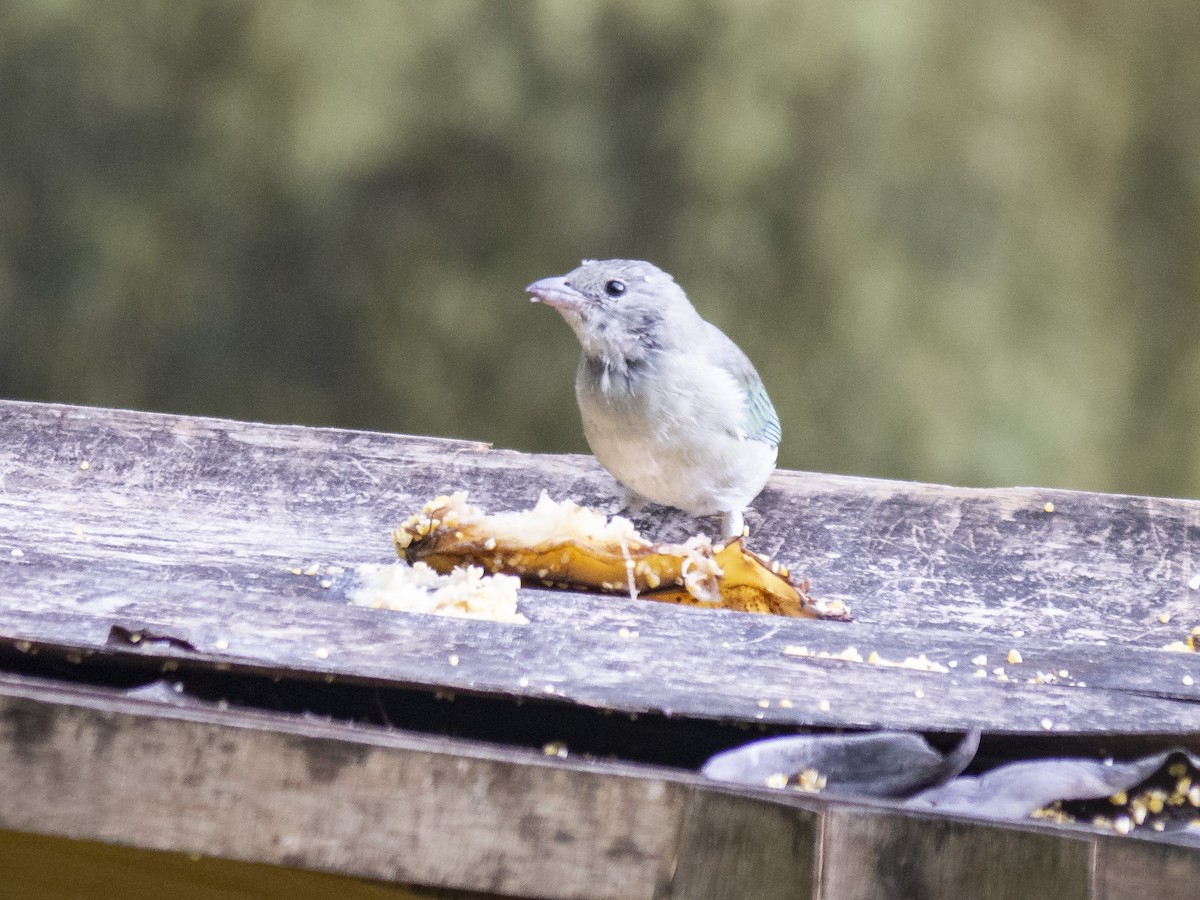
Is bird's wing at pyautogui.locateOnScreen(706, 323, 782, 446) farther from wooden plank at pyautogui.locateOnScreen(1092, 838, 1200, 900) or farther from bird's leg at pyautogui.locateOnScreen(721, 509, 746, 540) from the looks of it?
wooden plank at pyautogui.locateOnScreen(1092, 838, 1200, 900)

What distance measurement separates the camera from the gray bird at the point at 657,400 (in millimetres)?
2084

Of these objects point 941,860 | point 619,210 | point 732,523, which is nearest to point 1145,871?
point 941,860

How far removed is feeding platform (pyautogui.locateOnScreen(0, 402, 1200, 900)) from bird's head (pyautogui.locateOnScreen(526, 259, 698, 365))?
61cm

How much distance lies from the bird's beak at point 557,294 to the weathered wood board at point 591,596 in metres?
0.28

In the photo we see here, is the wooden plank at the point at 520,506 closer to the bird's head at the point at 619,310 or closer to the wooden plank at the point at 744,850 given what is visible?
the bird's head at the point at 619,310

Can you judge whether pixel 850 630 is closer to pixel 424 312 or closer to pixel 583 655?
pixel 583 655

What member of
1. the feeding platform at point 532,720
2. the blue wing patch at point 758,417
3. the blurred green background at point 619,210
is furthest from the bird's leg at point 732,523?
the blurred green background at point 619,210

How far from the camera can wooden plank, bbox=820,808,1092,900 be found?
0.79 metres

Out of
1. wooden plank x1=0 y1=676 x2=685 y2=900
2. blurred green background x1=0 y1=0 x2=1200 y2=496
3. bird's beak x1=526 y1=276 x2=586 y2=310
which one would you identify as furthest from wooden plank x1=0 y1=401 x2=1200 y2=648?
blurred green background x1=0 y1=0 x2=1200 y2=496

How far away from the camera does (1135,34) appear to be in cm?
384

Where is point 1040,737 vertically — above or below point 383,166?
below

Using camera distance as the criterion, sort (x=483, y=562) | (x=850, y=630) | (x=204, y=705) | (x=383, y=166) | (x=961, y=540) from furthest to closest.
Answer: (x=383, y=166), (x=961, y=540), (x=483, y=562), (x=850, y=630), (x=204, y=705)

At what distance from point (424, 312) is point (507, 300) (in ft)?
0.93

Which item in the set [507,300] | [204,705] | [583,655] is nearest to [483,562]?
[583,655]
